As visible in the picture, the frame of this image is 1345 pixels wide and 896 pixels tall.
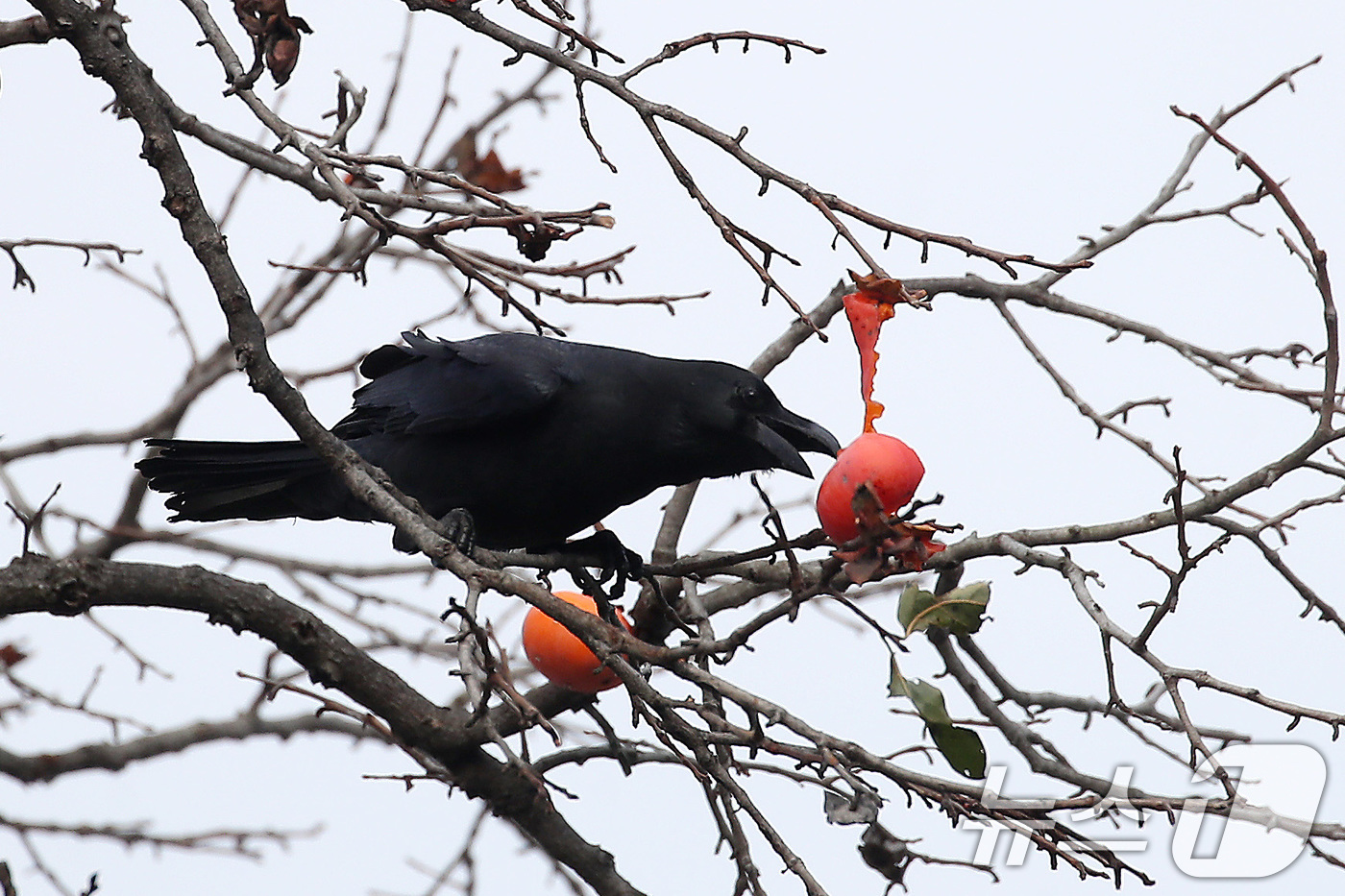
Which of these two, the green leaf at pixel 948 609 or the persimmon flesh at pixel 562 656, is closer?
the green leaf at pixel 948 609

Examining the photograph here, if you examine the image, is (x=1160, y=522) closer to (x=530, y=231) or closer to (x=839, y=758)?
(x=839, y=758)

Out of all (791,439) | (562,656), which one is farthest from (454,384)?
(791,439)

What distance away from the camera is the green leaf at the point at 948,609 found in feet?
7.63

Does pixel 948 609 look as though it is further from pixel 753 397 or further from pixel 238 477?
pixel 238 477

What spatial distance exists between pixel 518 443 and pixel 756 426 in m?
0.67

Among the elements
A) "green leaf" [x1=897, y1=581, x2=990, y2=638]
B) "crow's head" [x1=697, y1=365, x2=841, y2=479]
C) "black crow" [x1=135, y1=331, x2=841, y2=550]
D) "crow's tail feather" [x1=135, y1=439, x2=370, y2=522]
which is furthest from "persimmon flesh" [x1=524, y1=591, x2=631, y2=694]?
"green leaf" [x1=897, y1=581, x2=990, y2=638]

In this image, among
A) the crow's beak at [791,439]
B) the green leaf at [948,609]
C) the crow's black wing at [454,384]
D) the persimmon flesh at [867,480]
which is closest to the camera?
the persimmon flesh at [867,480]

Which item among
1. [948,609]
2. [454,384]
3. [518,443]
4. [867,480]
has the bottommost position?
[867,480]

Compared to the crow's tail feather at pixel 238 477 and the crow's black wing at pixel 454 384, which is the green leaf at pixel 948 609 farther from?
the crow's tail feather at pixel 238 477

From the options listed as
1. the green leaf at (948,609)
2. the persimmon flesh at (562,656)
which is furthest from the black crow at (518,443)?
the green leaf at (948,609)

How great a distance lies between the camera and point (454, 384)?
11.1ft

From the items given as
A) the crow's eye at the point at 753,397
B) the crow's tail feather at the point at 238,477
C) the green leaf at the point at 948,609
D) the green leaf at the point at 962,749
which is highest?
the crow's eye at the point at 753,397

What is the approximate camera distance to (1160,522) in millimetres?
2354

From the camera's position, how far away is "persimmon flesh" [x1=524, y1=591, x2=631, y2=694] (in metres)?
2.96
